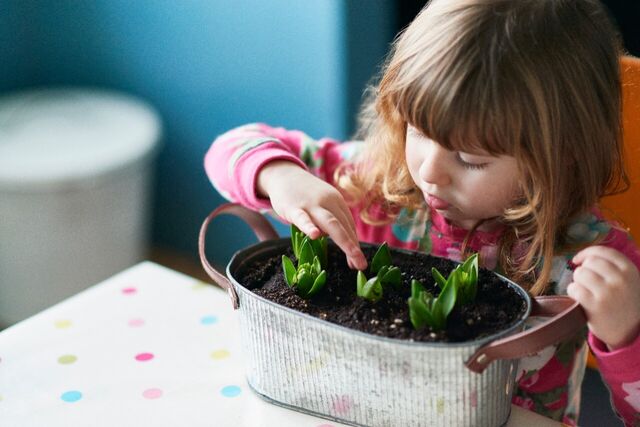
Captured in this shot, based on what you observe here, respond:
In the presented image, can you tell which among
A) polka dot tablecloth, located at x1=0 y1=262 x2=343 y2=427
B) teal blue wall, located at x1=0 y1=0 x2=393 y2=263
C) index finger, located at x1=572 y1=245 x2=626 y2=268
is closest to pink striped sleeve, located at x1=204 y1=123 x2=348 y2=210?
polka dot tablecloth, located at x1=0 y1=262 x2=343 y2=427

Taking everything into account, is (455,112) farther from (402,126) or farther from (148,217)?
(148,217)

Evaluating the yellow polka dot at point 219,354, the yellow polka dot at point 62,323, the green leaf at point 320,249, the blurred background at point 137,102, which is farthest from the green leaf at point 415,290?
the blurred background at point 137,102

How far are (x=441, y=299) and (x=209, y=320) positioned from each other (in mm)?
278

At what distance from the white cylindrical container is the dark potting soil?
2.73 ft

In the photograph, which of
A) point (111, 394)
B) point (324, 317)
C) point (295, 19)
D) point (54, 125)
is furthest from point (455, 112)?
point (54, 125)

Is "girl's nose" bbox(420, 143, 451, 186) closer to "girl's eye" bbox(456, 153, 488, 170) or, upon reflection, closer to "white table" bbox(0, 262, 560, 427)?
"girl's eye" bbox(456, 153, 488, 170)

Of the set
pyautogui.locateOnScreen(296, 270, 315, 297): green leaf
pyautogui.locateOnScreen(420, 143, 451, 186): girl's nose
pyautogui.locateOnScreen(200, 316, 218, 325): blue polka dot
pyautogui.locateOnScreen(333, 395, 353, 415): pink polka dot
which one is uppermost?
pyautogui.locateOnScreen(420, 143, 451, 186): girl's nose

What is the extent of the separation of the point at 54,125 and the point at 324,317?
1.10 m

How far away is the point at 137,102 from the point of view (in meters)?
1.67

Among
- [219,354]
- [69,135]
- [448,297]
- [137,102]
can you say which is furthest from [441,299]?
[137,102]

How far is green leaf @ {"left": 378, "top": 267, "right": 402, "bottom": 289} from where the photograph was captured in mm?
615

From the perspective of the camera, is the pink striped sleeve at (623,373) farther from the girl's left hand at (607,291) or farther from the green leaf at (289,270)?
the green leaf at (289,270)

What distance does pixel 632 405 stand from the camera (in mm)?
657

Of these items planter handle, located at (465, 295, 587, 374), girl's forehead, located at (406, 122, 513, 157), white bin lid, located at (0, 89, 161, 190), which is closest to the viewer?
planter handle, located at (465, 295, 587, 374)
